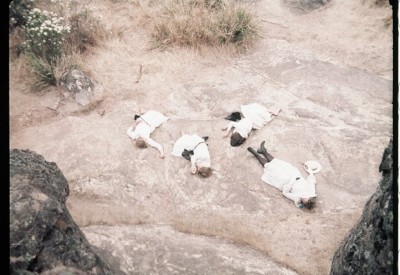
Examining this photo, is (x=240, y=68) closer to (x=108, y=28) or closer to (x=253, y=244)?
(x=108, y=28)

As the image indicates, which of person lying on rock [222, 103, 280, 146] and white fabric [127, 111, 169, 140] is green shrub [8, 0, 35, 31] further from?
person lying on rock [222, 103, 280, 146]

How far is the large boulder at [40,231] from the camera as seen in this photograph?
218cm

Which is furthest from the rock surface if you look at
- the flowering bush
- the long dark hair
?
the flowering bush

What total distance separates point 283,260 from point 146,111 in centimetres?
357

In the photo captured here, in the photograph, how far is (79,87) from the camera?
7.18m

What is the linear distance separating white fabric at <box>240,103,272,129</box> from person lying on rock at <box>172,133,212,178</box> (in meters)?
0.85

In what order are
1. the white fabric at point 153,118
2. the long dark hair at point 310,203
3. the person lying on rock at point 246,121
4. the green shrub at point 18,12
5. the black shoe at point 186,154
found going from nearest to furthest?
the long dark hair at point 310,203 < the black shoe at point 186,154 < the person lying on rock at point 246,121 < the white fabric at point 153,118 < the green shrub at point 18,12

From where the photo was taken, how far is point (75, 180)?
567cm

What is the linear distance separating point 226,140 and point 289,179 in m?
1.21

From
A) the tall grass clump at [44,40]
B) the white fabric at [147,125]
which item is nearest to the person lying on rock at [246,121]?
the white fabric at [147,125]

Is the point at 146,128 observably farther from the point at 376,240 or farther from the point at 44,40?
the point at 376,240

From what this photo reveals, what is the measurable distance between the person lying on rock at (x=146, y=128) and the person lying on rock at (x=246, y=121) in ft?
3.57

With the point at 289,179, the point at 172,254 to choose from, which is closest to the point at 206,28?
the point at 289,179

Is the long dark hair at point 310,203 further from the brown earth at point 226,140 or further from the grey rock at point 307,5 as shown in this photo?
the grey rock at point 307,5
